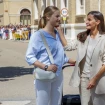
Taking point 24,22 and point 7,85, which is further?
point 24,22

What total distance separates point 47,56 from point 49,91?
1.42ft

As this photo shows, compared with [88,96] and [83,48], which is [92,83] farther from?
[83,48]

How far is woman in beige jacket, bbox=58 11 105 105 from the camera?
4.67m

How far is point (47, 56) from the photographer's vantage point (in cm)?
473

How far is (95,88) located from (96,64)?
285 mm

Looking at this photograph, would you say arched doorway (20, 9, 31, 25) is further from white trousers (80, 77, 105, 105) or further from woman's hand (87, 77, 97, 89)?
woman's hand (87, 77, 97, 89)

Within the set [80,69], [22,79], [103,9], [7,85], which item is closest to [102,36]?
[80,69]

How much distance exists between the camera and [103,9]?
30422mm

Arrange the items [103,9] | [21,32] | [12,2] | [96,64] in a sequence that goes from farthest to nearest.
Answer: [12,2] → [21,32] → [103,9] → [96,64]

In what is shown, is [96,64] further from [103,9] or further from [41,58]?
[103,9]

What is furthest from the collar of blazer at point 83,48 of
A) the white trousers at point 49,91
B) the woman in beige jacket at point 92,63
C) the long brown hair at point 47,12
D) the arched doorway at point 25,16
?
the arched doorway at point 25,16

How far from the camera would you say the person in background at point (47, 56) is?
4.71 metres

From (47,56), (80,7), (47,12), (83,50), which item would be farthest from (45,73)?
(80,7)

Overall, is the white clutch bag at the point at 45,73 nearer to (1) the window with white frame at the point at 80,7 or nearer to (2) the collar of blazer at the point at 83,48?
(2) the collar of blazer at the point at 83,48
